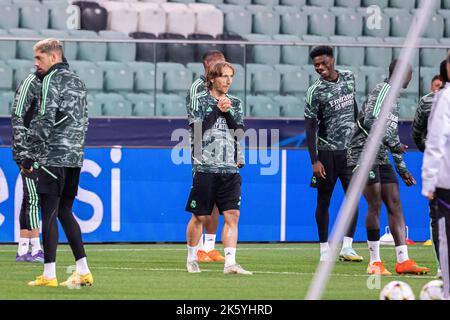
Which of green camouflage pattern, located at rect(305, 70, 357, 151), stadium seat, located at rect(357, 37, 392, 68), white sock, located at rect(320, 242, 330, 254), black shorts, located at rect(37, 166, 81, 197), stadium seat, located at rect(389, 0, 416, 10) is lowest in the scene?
white sock, located at rect(320, 242, 330, 254)

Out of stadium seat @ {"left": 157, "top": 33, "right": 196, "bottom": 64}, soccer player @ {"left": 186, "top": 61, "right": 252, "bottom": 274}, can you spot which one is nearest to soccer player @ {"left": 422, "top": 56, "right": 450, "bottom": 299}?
soccer player @ {"left": 186, "top": 61, "right": 252, "bottom": 274}

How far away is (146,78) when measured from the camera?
1806cm

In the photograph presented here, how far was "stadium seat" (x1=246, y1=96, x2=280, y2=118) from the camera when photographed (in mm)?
18281

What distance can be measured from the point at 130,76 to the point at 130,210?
2.09m

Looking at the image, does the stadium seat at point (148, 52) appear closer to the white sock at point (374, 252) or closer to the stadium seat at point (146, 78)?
the stadium seat at point (146, 78)

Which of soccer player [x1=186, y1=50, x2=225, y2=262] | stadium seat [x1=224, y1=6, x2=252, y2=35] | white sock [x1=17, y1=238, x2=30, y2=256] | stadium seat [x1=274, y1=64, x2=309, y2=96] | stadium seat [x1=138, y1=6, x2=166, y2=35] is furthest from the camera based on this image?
stadium seat [x1=224, y1=6, x2=252, y2=35]

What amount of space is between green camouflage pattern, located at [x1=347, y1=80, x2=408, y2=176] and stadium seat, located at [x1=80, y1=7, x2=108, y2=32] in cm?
795

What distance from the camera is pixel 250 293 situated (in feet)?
35.0

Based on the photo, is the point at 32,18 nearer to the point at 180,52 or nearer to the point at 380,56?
the point at 180,52

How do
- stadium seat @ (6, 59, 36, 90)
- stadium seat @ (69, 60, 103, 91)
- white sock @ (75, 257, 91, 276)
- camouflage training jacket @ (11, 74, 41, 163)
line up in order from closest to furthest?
white sock @ (75, 257, 91, 276), camouflage training jacket @ (11, 74, 41, 163), stadium seat @ (6, 59, 36, 90), stadium seat @ (69, 60, 103, 91)

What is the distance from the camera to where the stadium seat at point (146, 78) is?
1797 cm

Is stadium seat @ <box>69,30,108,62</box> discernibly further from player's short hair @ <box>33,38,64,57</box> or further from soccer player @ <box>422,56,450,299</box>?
soccer player @ <box>422,56,450,299</box>

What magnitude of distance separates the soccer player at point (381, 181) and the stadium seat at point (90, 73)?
553 cm

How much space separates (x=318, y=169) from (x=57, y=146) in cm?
418
